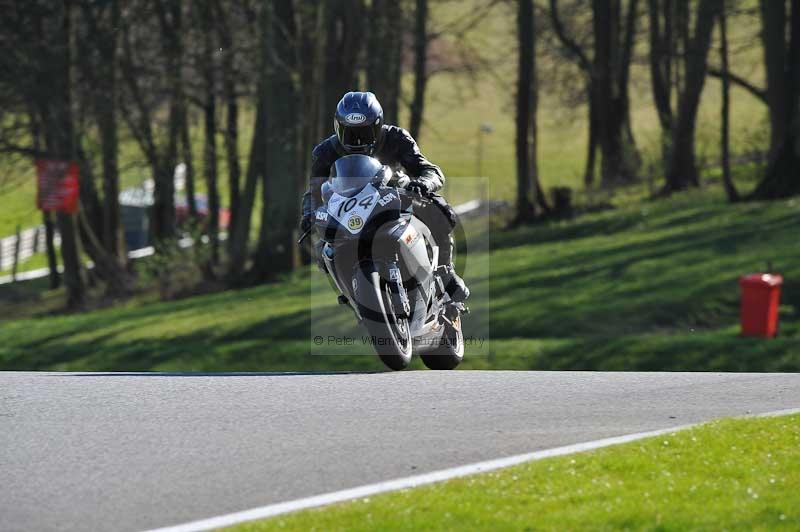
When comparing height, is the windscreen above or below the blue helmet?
below

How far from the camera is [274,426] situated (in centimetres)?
801

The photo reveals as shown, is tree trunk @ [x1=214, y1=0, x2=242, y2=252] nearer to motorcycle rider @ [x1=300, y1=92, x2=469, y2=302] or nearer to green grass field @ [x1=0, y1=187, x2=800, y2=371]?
green grass field @ [x1=0, y1=187, x2=800, y2=371]

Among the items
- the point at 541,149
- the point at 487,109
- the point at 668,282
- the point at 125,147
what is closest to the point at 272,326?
the point at 668,282

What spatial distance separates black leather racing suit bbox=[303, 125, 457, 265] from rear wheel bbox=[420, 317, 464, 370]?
0.60 m

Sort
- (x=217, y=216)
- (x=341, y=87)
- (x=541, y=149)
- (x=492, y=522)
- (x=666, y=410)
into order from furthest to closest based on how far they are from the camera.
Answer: (x=541, y=149), (x=217, y=216), (x=341, y=87), (x=666, y=410), (x=492, y=522)

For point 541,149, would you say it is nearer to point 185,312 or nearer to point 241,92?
point 241,92

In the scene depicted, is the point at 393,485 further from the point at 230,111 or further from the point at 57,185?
the point at 230,111

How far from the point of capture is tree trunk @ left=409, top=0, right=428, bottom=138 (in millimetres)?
32812

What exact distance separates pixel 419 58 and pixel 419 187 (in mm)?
26331

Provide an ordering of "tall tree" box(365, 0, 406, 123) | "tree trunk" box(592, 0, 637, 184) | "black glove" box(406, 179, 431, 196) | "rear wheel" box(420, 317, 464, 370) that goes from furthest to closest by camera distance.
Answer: "tree trunk" box(592, 0, 637, 184) < "tall tree" box(365, 0, 406, 123) < "rear wheel" box(420, 317, 464, 370) < "black glove" box(406, 179, 431, 196)

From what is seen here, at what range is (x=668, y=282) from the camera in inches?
803

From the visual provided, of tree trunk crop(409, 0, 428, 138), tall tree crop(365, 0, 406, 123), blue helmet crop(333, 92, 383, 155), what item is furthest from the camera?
tree trunk crop(409, 0, 428, 138)

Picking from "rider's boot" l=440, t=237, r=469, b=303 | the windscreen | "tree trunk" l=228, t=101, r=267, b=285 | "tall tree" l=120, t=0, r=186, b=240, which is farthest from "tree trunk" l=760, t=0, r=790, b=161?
the windscreen

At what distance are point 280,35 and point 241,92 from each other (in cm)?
440
